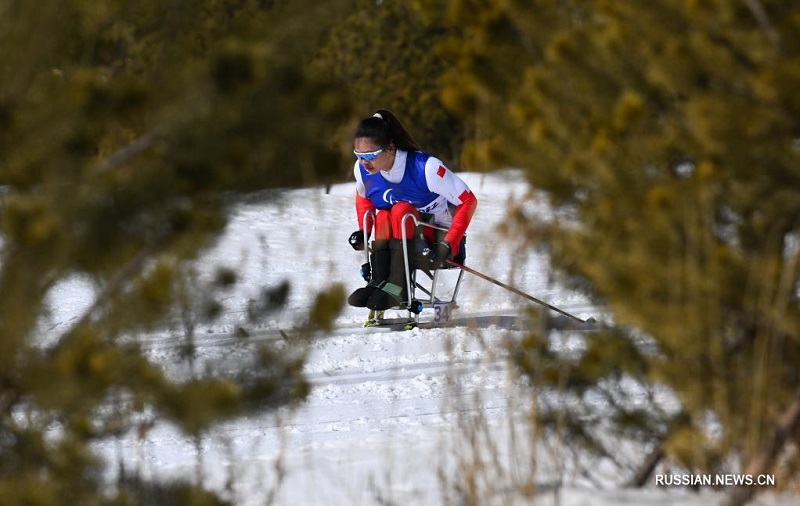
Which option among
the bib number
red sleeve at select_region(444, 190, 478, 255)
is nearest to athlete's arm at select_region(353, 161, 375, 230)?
red sleeve at select_region(444, 190, 478, 255)

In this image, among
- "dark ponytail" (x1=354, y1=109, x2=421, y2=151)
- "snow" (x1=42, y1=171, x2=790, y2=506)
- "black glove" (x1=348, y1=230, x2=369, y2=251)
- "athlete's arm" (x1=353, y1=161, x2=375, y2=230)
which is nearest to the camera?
"snow" (x1=42, y1=171, x2=790, y2=506)

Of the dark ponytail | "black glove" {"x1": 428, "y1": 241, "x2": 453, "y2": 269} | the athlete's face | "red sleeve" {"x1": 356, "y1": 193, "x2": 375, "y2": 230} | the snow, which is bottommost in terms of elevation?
the snow

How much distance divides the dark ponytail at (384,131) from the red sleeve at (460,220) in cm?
46

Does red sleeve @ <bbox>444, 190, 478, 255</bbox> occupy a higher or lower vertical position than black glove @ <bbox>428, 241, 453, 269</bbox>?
Answer: higher

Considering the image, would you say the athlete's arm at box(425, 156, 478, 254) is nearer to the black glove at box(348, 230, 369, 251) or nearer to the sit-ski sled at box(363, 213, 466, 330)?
the sit-ski sled at box(363, 213, 466, 330)

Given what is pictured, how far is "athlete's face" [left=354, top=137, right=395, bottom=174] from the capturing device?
7195mm

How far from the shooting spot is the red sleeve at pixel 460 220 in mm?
7363

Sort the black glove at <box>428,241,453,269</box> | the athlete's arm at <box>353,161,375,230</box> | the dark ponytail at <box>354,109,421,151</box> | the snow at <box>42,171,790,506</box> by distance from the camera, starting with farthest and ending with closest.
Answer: the athlete's arm at <box>353,161,375,230</box>, the black glove at <box>428,241,453,269</box>, the dark ponytail at <box>354,109,421,151</box>, the snow at <box>42,171,790,506</box>

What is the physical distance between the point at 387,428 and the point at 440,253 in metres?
2.56

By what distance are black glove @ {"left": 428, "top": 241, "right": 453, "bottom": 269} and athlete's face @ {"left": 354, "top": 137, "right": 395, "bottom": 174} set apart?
572mm

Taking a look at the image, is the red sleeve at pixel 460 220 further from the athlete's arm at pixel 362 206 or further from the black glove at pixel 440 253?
the athlete's arm at pixel 362 206

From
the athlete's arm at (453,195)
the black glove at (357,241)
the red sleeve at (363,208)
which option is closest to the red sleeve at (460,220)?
the athlete's arm at (453,195)

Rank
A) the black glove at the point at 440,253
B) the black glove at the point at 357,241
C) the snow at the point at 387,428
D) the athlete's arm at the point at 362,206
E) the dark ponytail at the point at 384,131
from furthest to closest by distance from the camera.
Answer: the black glove at the point at 357,241, the athlete's arm at the point at 362,206, the black glove at the point at 440,253, the dark ponytail at the point at 384,131, the snow at the point at 387,428

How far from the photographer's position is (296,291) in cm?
912
